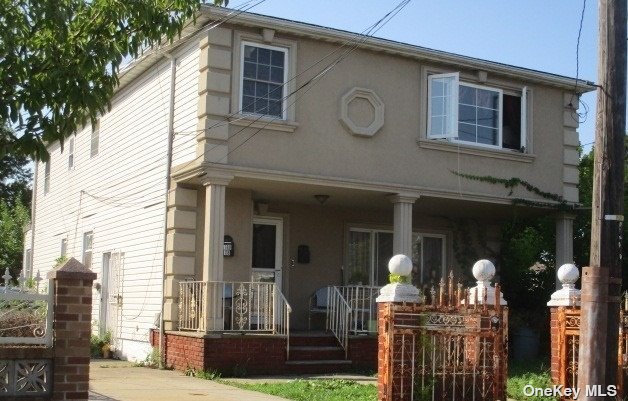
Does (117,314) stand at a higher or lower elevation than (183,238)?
lower

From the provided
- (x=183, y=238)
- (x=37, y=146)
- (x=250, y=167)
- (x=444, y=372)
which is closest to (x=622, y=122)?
(x=444, y=372)

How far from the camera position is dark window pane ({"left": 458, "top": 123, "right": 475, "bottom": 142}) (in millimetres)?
18484

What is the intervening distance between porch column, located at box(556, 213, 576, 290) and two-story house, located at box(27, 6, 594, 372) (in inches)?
1.4

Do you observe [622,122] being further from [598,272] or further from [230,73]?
[230,73]

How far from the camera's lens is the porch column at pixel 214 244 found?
15.3m

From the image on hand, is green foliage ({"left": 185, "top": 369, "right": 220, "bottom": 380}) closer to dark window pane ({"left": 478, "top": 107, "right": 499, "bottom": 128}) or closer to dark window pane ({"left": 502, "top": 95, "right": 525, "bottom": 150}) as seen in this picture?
dark window pane ({"left": 478, "top": 107, "right": 499, "bottom": 128})

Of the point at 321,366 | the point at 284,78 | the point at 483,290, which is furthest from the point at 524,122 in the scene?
the point at 483,290

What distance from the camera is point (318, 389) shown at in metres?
12.9

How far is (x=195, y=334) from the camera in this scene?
1530cm

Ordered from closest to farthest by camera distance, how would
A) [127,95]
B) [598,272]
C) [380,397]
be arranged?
[598,272] < [380,397] < [127,95]

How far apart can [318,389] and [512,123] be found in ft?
28.4


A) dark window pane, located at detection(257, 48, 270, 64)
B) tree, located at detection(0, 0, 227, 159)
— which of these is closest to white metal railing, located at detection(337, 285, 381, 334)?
dark window pane, located at detection(257, 48, 270, 64)

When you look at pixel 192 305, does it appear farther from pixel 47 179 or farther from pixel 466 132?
pixel 47 179

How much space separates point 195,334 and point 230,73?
4.52 meters
